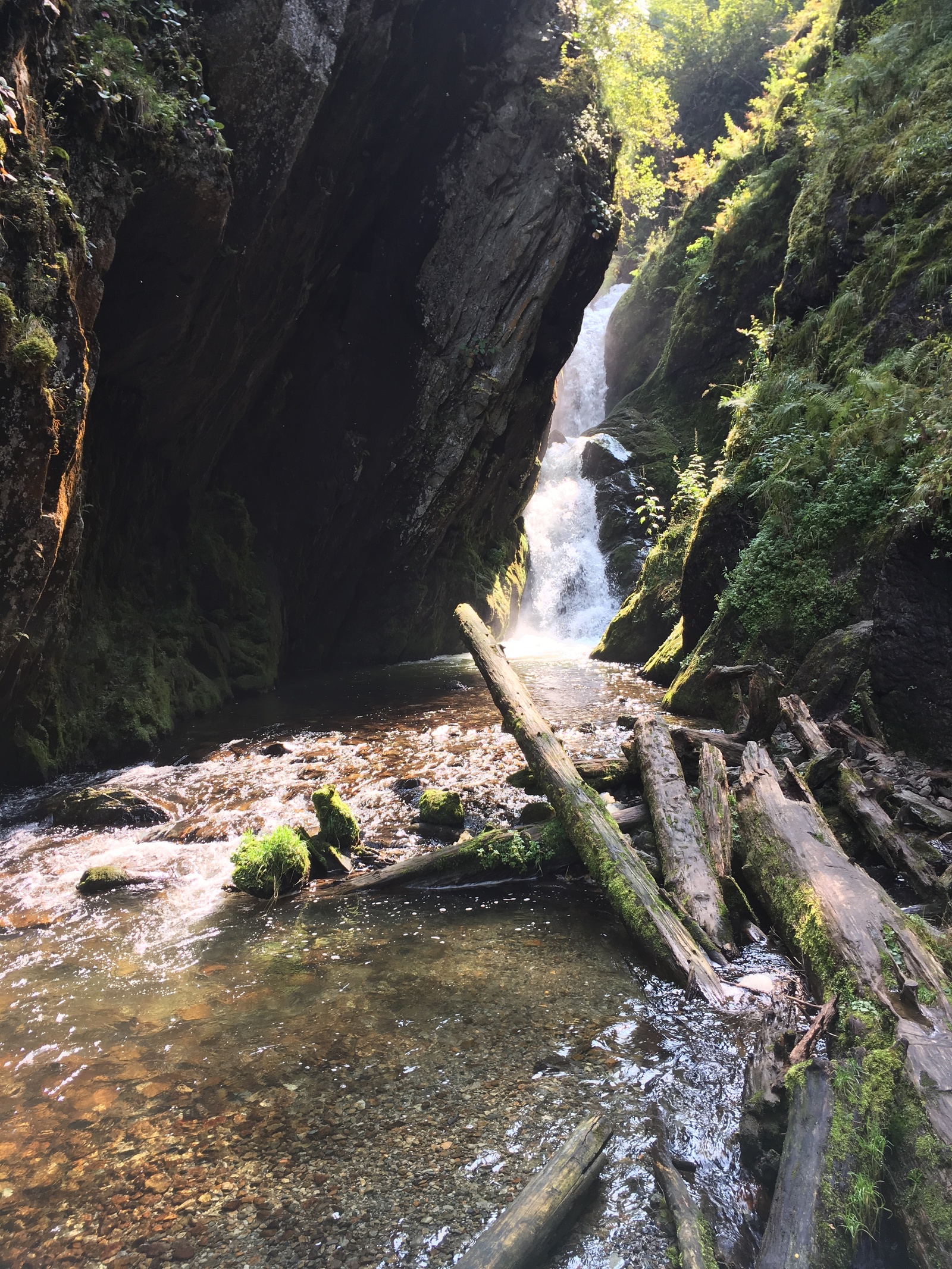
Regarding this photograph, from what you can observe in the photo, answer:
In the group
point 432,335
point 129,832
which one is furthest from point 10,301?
point 432,335

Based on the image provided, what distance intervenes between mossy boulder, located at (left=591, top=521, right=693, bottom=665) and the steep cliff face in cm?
479

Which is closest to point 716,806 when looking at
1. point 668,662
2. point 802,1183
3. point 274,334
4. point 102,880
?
point 802,1183

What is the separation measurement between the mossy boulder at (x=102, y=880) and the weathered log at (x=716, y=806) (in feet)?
14.4

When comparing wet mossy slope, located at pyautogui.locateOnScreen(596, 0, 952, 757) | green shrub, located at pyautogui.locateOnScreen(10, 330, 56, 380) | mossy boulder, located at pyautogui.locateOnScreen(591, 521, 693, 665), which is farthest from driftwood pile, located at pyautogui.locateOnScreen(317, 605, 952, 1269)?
mossy boulder, located at pyautogui.locateOnScreen(591, 521, 693, 665)

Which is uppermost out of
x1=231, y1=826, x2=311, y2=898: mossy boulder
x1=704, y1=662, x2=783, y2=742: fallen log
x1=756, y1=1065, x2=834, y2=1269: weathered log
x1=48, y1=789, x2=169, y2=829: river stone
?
x1=704, y1=662, x2=783, y2=742: fallen log

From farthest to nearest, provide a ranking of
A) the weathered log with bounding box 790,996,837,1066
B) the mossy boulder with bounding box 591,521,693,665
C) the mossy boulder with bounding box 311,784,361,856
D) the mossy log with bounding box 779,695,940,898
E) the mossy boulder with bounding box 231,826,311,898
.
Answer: the mossy boulder with bounding box 591,521,693,665 < the mossy boulder with bounding box 311,784,361,856 < the mossy boulder with bounding box 231,826,311,898 < the mossy log with bounding box 779,695,940,898 < the weathered log with bounding box 790,996,837,1066

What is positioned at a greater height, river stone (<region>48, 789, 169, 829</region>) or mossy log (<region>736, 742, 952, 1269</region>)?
mossy log (<region>736, 742, 952, 1269</region>)

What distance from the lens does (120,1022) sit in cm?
362

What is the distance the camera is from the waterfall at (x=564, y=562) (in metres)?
21.5

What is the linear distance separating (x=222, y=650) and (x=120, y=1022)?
1027 cm

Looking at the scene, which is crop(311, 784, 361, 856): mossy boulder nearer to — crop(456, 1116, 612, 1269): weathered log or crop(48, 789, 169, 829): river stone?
crop(48, 789, 169, 829): river stone

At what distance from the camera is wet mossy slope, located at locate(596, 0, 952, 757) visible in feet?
21.9

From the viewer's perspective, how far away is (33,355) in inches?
224

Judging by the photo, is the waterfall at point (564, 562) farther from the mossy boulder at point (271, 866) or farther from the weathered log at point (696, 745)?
the mossy boulder at point (271, 866)
